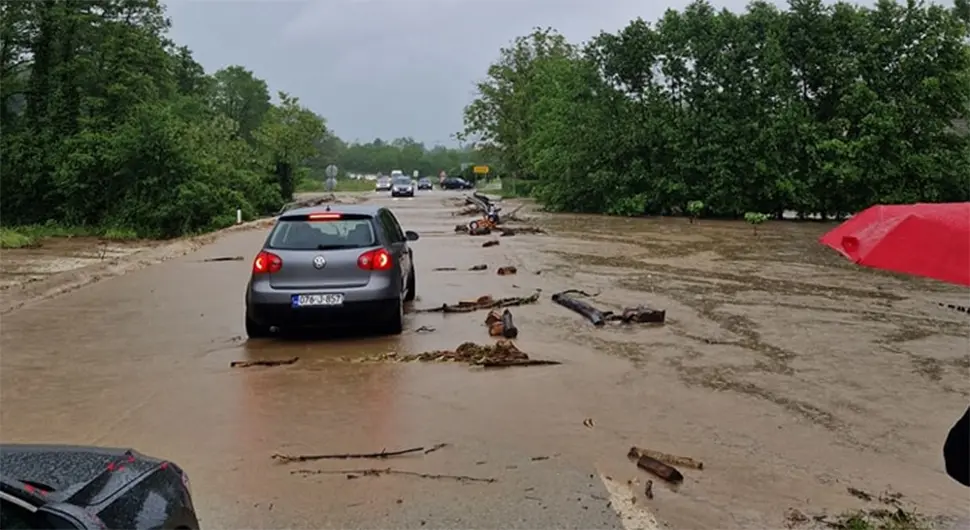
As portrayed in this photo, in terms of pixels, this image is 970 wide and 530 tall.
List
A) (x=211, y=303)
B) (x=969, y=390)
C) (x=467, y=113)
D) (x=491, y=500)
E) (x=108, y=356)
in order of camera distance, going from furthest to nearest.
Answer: (x=467, y=113) → (x=211, y=303) → (x=108, y=356) → (x=969, y=390) → (x=491, y=500)

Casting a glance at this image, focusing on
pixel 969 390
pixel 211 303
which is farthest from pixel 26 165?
pixel 969 390

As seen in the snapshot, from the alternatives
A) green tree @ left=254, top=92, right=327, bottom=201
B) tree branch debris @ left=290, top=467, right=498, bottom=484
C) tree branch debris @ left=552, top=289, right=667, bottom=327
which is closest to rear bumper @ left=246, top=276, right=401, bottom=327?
A: tree branch debris @ left=552, top=289, right=667, bottom=327

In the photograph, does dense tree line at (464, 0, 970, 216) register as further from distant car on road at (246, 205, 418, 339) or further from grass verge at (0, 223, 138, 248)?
distant car on road at (246, 205, 418, 339)

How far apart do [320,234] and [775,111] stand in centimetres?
3146

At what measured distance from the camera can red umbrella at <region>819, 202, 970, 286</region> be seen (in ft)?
9.84

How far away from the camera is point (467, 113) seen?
232 ft

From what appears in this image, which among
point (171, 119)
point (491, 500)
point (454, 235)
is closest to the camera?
point (491, 500)

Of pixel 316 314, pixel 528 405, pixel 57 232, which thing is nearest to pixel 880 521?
pixel 528 405

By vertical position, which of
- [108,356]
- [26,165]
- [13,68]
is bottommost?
[108,356]

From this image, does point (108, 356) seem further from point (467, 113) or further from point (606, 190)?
point (467, 113)

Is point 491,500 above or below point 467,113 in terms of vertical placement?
below

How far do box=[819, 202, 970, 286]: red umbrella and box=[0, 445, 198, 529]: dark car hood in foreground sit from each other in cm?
268

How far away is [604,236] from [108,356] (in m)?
20.5

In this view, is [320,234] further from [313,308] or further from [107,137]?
[107,137]
